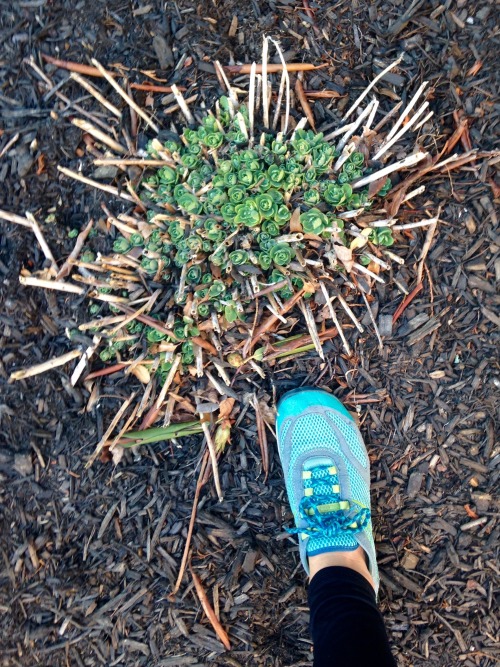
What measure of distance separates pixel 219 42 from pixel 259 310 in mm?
1131

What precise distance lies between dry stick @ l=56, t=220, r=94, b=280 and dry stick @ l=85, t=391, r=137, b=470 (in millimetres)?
583

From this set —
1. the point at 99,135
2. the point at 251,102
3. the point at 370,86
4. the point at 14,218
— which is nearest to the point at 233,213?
the point at 251,102

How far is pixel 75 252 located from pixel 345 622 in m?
1.75

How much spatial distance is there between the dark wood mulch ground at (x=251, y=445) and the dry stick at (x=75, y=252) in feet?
0.19

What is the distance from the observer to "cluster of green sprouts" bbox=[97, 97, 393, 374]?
2072mm

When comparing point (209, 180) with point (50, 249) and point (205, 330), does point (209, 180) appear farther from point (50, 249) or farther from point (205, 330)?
point (50, 249)

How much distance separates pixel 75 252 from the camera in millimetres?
2297

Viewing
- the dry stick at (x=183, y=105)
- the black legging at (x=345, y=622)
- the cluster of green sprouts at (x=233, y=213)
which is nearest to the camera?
the black legging at (x=345, y=622)

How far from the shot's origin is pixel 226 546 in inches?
92.7

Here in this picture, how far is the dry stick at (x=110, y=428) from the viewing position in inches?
90.2

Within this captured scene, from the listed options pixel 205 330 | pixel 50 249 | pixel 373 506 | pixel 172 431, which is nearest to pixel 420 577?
pixel 373 506

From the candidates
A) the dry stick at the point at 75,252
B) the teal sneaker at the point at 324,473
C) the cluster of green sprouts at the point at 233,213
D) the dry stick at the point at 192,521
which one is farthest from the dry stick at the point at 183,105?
the dry stick at the point at 192,521

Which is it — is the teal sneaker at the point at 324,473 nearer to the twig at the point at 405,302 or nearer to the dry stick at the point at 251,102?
the twig at the point at 405,302

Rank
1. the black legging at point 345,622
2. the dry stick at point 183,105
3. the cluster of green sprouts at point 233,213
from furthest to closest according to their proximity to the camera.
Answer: the dry stick at point 183,105, the cluster of green sprouts at point 233,213, the black legging at point 345,622
